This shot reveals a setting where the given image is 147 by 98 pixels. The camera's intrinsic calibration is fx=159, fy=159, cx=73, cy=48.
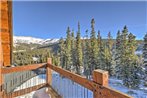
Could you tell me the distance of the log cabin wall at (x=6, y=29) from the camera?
2597 mm

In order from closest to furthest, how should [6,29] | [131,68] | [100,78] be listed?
[100,78]
[6,29]
[131,68]

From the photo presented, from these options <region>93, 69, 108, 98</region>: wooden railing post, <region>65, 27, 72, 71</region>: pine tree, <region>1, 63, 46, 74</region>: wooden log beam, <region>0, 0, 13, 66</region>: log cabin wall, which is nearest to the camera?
<region>93, 69, 108, 98</region>: wooden railing post

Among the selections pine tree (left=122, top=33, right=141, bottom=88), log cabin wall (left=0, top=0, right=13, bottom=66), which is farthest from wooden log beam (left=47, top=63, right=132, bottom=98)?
pine tree (left=122, top=33, right=141, bottom=88)

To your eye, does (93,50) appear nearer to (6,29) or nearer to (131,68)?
(131,68)

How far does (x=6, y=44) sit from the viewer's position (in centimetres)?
282

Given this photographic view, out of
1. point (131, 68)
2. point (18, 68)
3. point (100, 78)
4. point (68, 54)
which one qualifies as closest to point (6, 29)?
point (18, 68)

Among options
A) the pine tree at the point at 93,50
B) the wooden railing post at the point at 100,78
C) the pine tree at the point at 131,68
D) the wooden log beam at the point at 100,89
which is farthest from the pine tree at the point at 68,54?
the wooden railing post at the point at 100,78

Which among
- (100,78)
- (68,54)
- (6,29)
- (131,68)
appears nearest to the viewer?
(100,78)

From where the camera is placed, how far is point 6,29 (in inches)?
107

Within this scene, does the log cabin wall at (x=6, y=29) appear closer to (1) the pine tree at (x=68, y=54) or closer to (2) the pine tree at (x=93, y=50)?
(2) the pine tree at (x=93, y=50)

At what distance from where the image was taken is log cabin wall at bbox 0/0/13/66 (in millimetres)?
2597

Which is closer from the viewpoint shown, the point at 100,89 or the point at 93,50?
the point at 100,89

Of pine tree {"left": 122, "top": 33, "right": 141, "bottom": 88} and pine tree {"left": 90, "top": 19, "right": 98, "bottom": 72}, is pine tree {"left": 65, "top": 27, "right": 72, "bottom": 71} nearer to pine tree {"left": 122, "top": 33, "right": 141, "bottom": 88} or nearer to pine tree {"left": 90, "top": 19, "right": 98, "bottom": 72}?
pine tree {"left": 90, "top": 19, "right": 98, "bottom": 72}

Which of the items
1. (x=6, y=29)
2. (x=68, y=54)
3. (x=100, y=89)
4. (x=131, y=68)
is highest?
(x=6, y=29)
